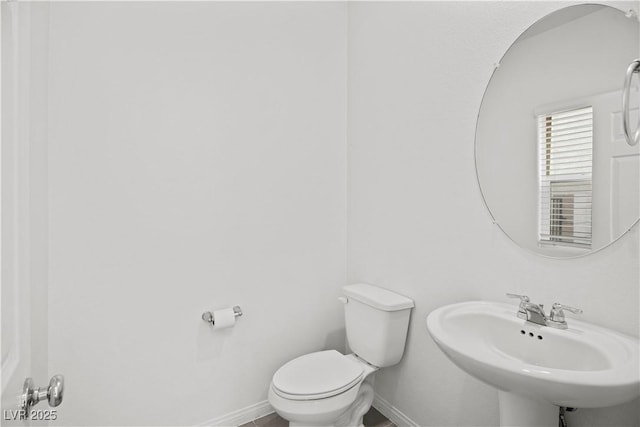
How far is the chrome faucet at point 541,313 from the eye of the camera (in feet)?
3.67

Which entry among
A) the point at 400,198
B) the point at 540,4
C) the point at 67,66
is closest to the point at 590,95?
the point at 540,4

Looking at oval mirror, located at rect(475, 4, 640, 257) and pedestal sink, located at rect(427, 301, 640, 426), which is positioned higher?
oval mirror, located at rect(475, 4, 640, 257)

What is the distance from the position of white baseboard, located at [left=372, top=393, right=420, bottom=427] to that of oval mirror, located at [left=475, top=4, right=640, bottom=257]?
44.2 inches

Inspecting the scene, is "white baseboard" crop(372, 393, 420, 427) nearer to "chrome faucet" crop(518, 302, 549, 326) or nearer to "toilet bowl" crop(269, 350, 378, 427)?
"toilet bowl" crop(269, 350, 378, 427)

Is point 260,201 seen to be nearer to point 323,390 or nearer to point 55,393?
point 323,390

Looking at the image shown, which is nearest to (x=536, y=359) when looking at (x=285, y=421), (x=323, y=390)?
(x=323, y=390)

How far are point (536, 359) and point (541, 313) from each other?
0.15 metres

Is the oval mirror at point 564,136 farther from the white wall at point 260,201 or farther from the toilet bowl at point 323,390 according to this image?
the toilet bowl at point 323,390

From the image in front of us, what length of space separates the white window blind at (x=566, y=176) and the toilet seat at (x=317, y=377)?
1030mm

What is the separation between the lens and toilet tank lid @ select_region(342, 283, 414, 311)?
66.2 inches

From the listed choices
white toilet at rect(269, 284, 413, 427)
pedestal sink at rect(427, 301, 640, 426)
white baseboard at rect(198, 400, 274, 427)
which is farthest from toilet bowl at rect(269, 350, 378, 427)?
pedestal sink at rect(427, 301, 640, 426)

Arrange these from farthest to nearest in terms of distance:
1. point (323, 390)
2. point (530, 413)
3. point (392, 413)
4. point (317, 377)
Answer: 1. point (392, 413)
2. point (317, 377)
3. point (323, 390)
4. point (530, 413)

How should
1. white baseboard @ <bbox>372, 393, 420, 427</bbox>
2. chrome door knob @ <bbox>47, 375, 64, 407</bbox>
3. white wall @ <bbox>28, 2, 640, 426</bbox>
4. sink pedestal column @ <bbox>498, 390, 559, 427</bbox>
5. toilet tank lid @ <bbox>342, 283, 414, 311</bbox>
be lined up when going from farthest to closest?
white baseboard @ <bbox>372, 393, 420, 427</bbox>, toilet tank lid @ <bbox>342, 283, 414, 311</bbox>, white wall @ <bbox>28, 2, 640, 426</bbox>, sink pedestal column @ <bbox>498, 390, 559, 427</bbox>, chrome door knob @ <bbox>47, 375, 64, 407</bbox>

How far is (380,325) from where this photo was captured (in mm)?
1712
